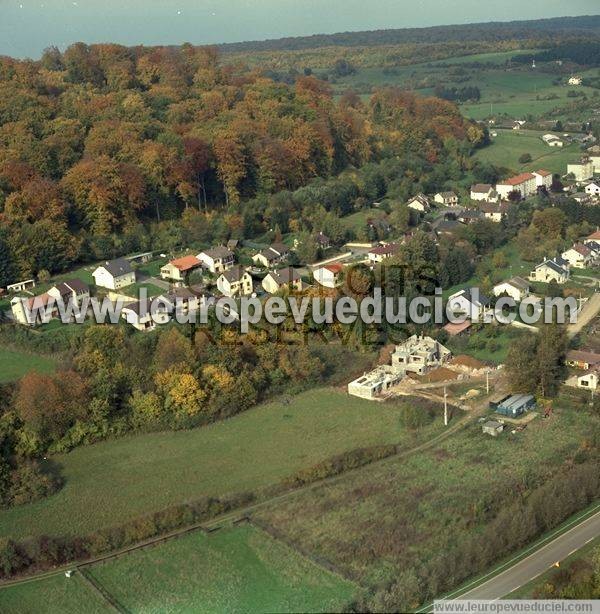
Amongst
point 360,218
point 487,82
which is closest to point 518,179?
point 360,218

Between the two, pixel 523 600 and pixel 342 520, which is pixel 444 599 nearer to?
pixel 523 600

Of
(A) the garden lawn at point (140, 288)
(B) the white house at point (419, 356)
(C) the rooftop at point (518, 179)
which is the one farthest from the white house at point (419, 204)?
(B) the white house at point (419, 356)

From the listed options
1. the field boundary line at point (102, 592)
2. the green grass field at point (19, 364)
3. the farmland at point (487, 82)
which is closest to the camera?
the field boundary line at point (102, 592)

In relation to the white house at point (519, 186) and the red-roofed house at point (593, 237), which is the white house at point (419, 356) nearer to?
the red-roofed house at point (593, 237)

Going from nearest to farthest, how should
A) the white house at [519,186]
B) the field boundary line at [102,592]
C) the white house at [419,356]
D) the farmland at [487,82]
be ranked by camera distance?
the field boundary line at [102,592]
the white house at [419,356]
the white house at [519,186]
the farmland at [487,82]

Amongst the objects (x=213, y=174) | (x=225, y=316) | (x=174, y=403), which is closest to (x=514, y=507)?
(x=174, y=403)

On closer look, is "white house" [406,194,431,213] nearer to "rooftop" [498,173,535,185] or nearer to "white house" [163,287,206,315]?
"rooftop" [498,173,535,185]

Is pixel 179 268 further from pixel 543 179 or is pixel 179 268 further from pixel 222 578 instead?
pixel 543 179
